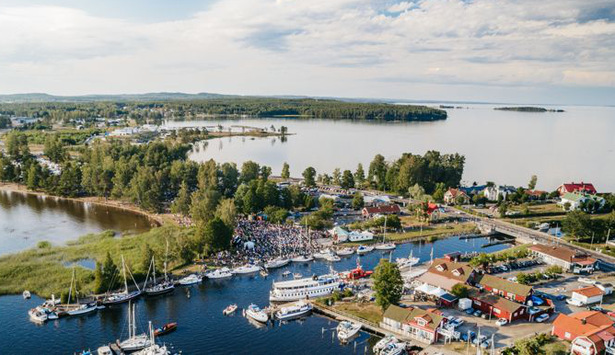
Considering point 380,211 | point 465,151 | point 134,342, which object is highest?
point 465,151

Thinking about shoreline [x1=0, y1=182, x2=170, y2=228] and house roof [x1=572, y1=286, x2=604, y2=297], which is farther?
shoreline [x1=0, y1=182, x2=170, y2=228]

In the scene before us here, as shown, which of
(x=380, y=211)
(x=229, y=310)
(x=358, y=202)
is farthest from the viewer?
(x=358, y=202)

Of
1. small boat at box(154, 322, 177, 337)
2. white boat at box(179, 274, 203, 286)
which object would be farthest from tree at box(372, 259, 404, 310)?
white boat at box(179, 274, 203, 286)

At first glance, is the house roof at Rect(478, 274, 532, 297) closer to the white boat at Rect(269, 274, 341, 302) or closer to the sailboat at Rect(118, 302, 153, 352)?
the white boat at Rect(269, 274, 341, 302)

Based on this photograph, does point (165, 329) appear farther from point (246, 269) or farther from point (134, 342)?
point (246, 269)

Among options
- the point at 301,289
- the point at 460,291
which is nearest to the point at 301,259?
the point at 301,289

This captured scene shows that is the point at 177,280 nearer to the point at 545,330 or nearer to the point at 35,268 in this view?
the point at 35,268

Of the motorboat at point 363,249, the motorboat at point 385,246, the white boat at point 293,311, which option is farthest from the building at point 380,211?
the white boat at point 293,311
